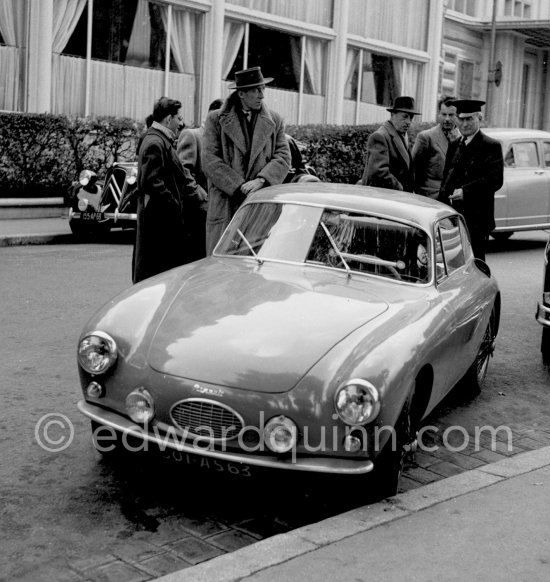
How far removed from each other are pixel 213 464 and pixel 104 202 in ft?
34.8

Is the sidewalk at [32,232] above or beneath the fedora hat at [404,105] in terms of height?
beneath

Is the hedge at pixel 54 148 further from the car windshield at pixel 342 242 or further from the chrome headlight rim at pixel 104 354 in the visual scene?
the chrome headlight rim at pixel 104 354

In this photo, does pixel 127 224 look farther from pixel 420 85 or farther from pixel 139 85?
pixel 420 85

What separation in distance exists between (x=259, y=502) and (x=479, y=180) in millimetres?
4840

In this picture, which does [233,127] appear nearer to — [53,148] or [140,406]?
[140,406]

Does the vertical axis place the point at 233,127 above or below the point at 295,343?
above

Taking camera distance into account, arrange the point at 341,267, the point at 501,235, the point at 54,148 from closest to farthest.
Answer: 1. the point at 341,267
2. the point at 501,235
3. the point at 54,148

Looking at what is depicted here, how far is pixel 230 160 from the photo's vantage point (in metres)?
8.16

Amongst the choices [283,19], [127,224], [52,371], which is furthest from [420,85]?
[52,371]

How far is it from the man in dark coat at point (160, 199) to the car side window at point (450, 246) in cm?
238

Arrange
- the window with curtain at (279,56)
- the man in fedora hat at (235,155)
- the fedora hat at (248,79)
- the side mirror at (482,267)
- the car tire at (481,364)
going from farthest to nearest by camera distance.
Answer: the window with curtain at (279,56), the man in fedora hat at (235,155), the fedora hat at (248,79), the side mirror at (482,267), the car tire at (481,364)

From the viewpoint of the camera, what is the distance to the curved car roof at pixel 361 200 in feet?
20.0

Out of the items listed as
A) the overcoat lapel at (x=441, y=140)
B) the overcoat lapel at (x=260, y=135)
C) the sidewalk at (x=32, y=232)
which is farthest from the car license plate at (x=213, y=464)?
the sidewalk at (x=32, y=232)

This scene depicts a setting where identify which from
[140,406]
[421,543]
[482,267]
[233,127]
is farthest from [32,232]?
[421,543]
